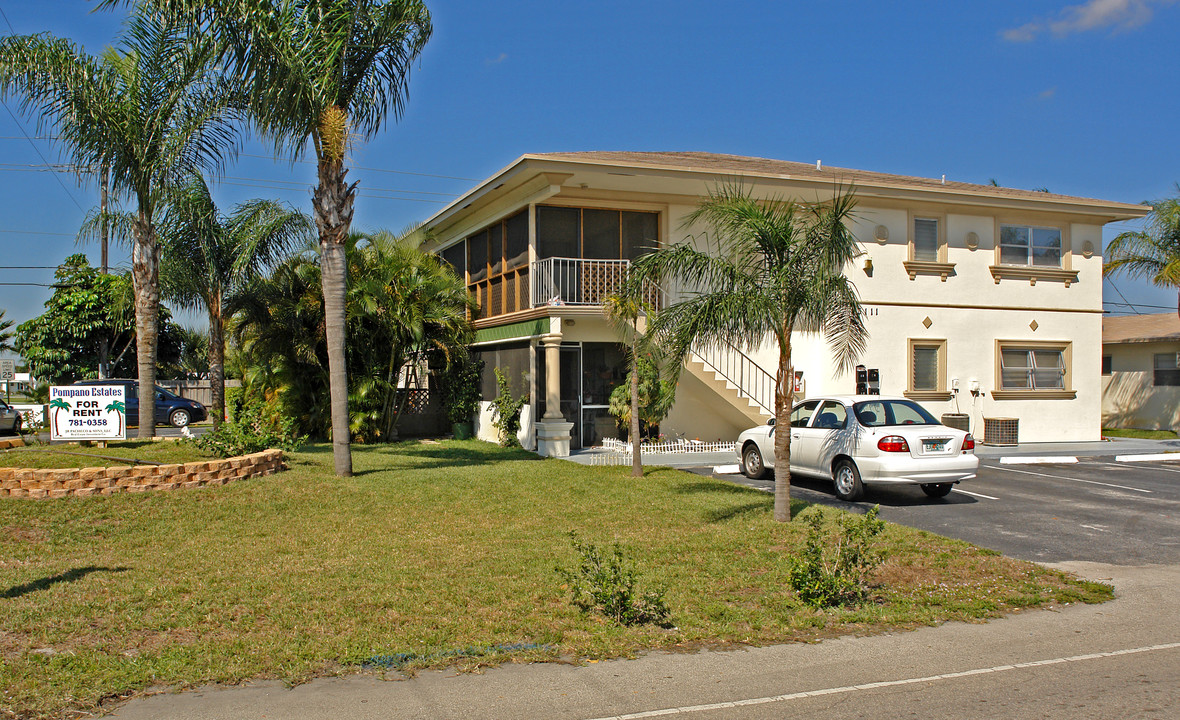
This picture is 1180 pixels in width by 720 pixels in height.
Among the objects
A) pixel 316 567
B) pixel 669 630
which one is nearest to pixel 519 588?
pixel 669 630

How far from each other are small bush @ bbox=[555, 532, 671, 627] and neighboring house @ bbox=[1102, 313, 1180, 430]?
86.0 feet

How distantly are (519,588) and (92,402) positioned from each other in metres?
10.5

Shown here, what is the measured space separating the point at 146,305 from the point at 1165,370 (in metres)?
29.5

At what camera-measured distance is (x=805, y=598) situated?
23.0ft

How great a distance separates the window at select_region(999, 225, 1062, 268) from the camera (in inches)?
869

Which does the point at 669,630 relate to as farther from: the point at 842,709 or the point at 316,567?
the point at 316,567

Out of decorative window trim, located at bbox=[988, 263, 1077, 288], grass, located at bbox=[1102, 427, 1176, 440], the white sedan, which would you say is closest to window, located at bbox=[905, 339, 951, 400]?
decorative window trim, located at bbox=[988, 263, 1077, 288]

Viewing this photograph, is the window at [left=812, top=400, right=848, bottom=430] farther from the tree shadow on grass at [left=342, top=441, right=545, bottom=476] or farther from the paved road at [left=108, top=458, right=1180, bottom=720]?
the tree shadow on grass at [left=342, top=441, right=545, bottom=476]

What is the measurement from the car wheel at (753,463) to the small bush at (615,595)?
7912 mm

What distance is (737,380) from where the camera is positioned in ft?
61.7

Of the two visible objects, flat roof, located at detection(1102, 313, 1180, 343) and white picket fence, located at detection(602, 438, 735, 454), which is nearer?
white picket fence, located at detection(602, 438, 735, 454)

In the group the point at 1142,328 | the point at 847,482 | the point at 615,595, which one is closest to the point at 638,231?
the point at 847,482

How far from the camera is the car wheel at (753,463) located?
47.2ft

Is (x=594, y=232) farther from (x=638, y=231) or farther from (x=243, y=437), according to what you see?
(x=243, y=437)
